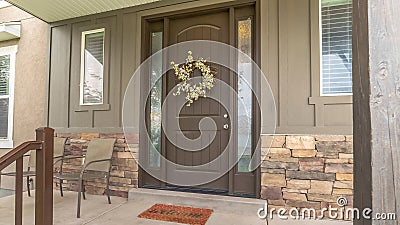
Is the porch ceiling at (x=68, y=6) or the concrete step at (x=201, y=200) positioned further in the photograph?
the porch ceiling at (x=68, y=6)

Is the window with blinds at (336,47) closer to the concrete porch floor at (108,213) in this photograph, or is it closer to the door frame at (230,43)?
the door frame at (230,43)

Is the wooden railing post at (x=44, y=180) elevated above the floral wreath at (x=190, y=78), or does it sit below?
below

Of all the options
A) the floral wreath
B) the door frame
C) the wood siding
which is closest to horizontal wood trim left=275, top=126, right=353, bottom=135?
the wood siding

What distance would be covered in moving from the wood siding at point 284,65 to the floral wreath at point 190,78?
650 mm

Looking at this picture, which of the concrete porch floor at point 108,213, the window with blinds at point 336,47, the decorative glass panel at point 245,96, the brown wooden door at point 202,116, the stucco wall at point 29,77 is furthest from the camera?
the stucco wall at point 29,77

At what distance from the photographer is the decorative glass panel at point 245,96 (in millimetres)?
3254

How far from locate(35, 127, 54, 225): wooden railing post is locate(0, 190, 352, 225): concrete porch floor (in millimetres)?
1150

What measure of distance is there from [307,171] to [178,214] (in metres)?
1.45

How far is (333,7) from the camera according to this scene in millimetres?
2914

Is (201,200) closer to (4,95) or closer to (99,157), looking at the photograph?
(99,157)

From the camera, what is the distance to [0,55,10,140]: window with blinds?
4.77m

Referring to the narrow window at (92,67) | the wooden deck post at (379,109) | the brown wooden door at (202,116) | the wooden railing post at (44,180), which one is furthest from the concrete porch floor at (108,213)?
the wooden deck post at (379,109)

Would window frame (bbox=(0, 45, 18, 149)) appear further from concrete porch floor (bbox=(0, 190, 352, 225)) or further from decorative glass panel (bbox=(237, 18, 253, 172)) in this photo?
decorative glass panel (bbox=(237, 18, 253, 172))

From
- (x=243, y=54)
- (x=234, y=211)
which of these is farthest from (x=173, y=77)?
(x=234, y=211)
